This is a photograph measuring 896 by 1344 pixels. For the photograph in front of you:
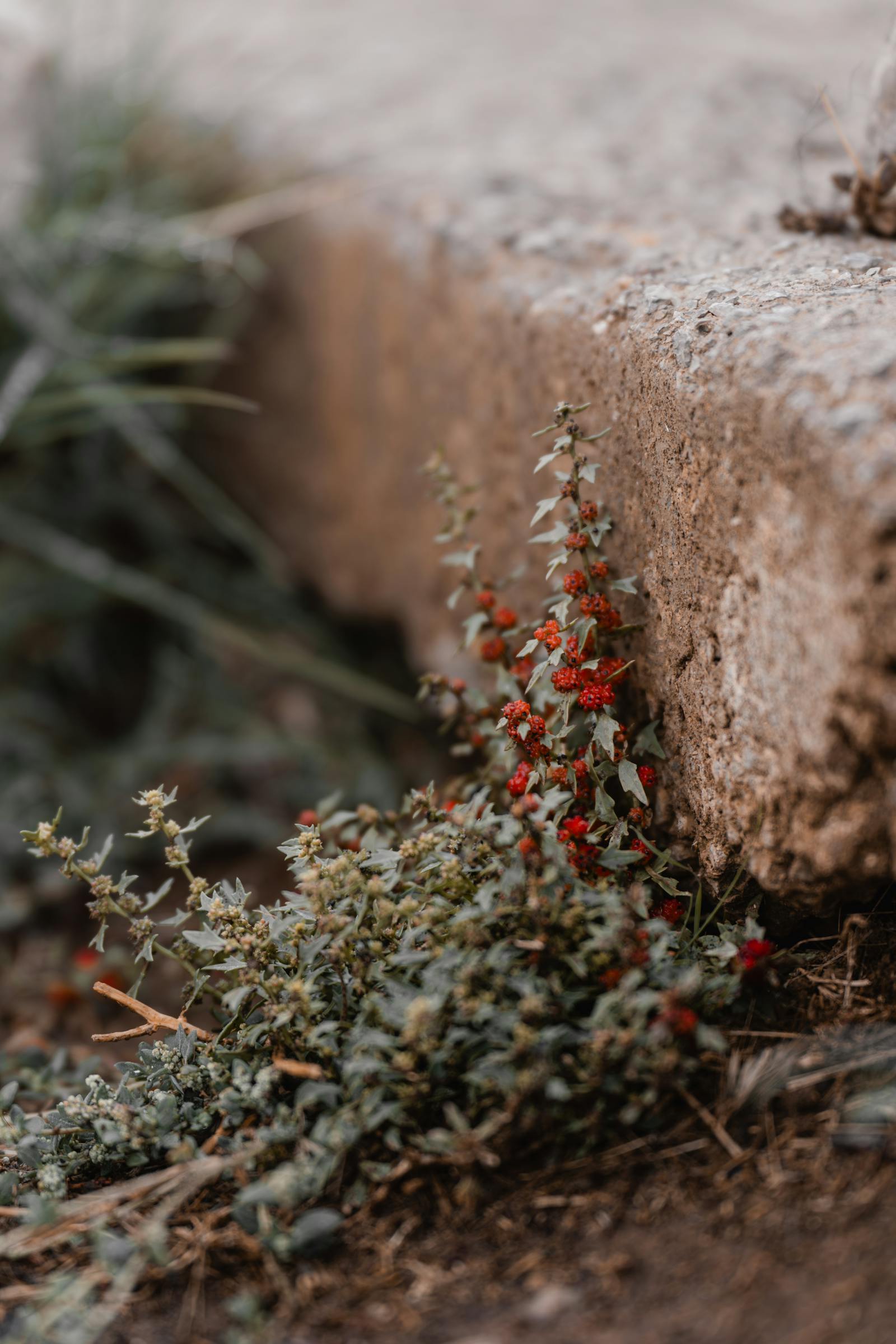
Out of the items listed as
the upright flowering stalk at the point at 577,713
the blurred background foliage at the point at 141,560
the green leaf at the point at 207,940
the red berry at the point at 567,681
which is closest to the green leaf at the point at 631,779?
the upright flowering stalk at the point at 577,713

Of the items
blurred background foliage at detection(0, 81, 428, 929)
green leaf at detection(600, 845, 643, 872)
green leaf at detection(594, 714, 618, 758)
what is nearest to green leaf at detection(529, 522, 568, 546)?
green leaf at detection(594, 714, 618, 758)

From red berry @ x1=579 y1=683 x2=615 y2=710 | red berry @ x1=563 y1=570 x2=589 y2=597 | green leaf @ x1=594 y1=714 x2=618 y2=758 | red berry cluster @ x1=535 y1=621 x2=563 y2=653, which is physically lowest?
green leaf @ x1=594 y1=714 x2=618 y2=758

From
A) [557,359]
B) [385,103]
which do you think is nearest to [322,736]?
[557,359]

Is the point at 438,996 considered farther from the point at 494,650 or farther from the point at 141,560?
the point at 141,560

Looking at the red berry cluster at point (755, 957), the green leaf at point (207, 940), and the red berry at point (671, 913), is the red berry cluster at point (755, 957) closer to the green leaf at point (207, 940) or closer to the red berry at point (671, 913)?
the red berry at point (671, 913)

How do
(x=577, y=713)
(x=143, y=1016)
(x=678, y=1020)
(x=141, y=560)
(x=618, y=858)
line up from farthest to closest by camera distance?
(x=141, y=560)
(x=577, y=713)
(x=143, y=1016)
(x=618, y=858)
(x=678, y=1020)

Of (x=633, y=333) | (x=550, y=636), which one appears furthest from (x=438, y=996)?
(x=633, y=333)

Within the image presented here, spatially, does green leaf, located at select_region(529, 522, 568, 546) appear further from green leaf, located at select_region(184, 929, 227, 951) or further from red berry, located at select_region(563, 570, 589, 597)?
green leaf, located at select_region(184, 929, 227, 951)
